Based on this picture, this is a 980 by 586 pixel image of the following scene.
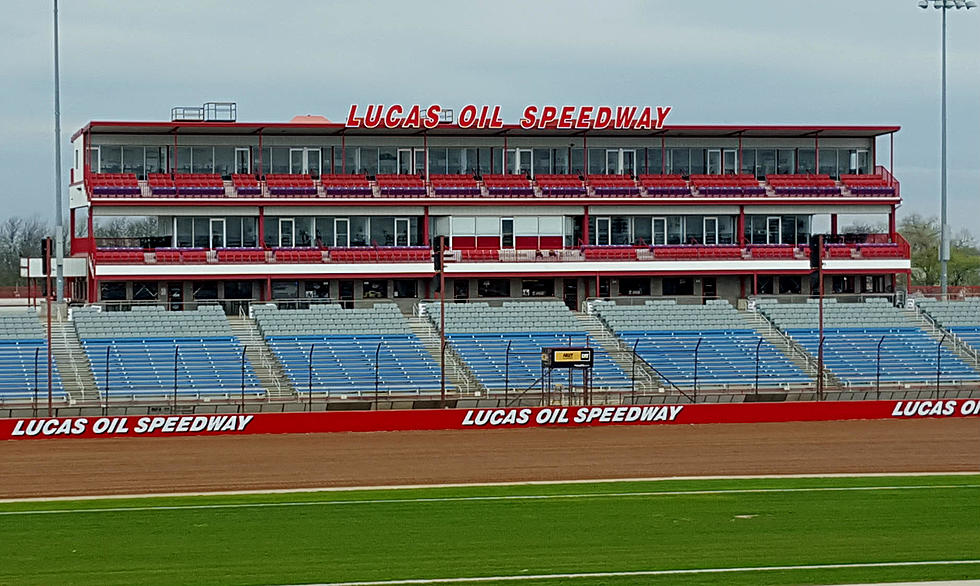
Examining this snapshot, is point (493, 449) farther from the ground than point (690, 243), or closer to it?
closer to it

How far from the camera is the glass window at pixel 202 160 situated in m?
71.7

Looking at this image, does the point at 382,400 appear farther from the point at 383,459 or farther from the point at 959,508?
the point at 959,508

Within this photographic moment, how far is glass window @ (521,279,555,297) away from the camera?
74.2 metres

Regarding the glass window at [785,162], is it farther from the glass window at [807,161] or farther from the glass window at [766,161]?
the glass window at [807,161]

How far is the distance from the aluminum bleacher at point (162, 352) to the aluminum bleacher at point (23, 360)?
5.49 ft

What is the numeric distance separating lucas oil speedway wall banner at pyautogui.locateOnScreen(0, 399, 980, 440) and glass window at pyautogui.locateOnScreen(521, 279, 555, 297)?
70.9 feet

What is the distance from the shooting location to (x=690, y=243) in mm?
76250

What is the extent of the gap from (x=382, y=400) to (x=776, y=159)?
30.5 m

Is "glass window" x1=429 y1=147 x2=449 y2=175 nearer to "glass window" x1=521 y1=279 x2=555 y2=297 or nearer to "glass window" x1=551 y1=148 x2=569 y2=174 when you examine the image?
"glass window" x1=551 y1=148 x2=569 y2=174

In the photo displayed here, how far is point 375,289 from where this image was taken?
72625mm

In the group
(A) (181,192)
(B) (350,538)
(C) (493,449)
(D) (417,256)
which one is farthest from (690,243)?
(B) (350,538)

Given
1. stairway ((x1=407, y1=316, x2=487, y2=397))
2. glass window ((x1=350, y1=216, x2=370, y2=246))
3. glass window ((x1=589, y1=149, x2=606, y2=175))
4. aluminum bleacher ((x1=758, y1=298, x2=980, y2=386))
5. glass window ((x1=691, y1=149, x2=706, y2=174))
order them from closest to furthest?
stairway ((x1=407, y1=316, x2=487, y2=397)) < aluminum bleacher ((x1=758, y1=298, x2=980, y2=386)) < glass window ((x1=350, y1=216, x2=370, y2=246)) < glass window ((x1=589, y1=149, x2=606, y2=175)) < glass window ((x1=691, y1=149, x2=706, y2=174))

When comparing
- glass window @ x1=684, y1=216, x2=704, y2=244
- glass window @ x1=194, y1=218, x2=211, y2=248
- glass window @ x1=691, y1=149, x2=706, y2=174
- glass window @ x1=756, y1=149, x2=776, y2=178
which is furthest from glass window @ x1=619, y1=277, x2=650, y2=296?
glass window @ x1=194, y1=218, x2=211, y2=248

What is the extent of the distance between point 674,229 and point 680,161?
12.0 feet
